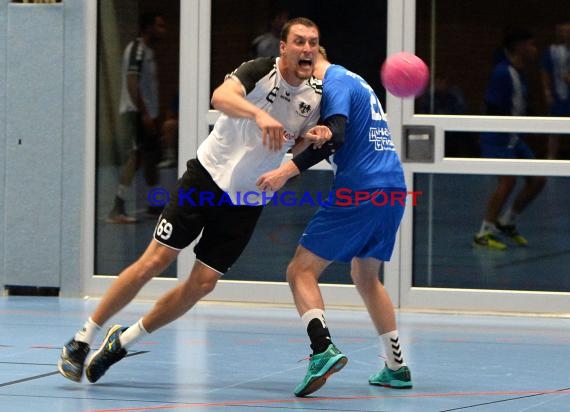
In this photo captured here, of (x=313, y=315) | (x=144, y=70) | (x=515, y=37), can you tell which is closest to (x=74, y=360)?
(x=313, y=315)

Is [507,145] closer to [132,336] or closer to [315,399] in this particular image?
[315,399]

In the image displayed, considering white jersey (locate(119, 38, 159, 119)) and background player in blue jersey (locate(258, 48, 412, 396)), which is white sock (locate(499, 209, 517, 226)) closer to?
white jersey (locate(119, 38, 159, 119))

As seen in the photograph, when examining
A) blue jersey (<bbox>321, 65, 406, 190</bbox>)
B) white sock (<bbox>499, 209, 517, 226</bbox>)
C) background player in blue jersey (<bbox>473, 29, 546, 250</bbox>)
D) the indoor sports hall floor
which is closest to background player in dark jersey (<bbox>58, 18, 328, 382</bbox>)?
blue jersey (<bbox>321, 65, 406, 190</bbox>)

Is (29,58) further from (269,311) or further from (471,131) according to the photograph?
(471,131)

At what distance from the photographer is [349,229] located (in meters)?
6.54

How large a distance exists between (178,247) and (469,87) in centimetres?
386

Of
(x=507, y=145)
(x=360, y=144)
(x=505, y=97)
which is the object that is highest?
(x=505, y=97)

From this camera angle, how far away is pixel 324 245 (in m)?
6.55

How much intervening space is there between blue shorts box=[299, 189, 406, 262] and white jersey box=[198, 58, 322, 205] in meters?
0.32

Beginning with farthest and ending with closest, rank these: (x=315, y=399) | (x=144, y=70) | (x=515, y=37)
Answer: (x=144, y=70) < (x=515, y=37) < (x=315, y=399)

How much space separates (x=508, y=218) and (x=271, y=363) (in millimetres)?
3057

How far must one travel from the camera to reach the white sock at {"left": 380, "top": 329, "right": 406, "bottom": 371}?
671cm

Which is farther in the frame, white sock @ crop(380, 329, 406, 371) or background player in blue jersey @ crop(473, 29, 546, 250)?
background player in blue jersey @ crop(473, 29, 546, 250)

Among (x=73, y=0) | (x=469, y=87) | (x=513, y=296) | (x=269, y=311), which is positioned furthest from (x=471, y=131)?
(x=73, y=0)
